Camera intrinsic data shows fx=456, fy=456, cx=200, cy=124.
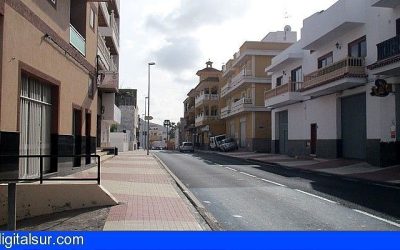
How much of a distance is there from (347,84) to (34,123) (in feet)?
57.2

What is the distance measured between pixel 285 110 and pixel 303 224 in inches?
1238

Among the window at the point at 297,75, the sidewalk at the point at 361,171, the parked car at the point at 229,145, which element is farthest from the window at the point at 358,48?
the parked car at the point at 229,145

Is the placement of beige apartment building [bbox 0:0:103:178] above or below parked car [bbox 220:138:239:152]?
above

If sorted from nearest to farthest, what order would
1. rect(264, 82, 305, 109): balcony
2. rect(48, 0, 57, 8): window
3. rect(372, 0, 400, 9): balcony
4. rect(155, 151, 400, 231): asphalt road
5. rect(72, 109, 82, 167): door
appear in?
1. rect(155, 151, 400, 231): asphalt road
2. rect(48, 0, 57, 8): window
3. rect(72, 109, 82, 167): door
4. rect(372, 0, 400, 9): balcony
5. rect(264, 82, 305, 109): balcony

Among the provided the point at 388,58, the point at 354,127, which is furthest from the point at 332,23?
the point at 388,58

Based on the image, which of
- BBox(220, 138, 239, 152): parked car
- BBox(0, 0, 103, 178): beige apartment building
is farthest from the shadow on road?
BBox(220, 138, 239, 152): parked car

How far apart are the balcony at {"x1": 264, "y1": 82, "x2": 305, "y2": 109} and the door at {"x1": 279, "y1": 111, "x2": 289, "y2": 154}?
5.01 feet

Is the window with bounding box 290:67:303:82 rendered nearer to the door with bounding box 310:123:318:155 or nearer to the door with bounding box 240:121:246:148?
the door with bounding box 310:123:318:155

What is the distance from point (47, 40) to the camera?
1337cm

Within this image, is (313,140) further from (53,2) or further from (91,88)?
(53,2)

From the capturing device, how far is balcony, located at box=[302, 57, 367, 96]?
950 inches

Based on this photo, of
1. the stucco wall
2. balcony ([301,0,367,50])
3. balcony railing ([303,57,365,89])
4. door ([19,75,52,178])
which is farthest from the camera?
balcony ([301,0,367,50])

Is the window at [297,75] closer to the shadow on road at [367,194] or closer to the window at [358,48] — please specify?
the window at [358,48]
